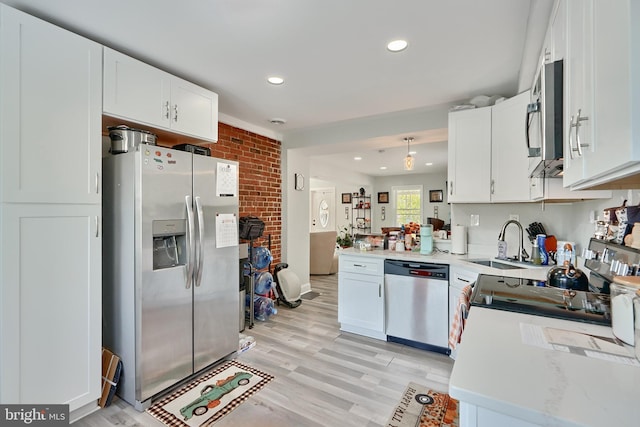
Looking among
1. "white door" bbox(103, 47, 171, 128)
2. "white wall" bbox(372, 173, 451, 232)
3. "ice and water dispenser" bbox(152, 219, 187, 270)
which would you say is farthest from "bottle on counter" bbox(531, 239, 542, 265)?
"white wall" bbox(372, 173, 451, 232)

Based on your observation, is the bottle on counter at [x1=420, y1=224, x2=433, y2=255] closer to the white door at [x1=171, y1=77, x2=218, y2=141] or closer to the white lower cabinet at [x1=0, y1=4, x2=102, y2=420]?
the white door at [x1=171, y1=77, x2=218, y2=141]

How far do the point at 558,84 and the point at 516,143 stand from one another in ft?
5.43

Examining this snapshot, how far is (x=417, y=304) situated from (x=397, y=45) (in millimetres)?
2208

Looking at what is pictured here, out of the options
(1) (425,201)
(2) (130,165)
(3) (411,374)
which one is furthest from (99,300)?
(1) (425,201)

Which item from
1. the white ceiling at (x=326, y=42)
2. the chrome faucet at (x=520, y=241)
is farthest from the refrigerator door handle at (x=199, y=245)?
the chrome faucet at (x=520, y=241)

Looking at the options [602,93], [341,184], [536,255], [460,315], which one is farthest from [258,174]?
[341,184]

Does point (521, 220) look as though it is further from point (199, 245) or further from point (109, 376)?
point (109, 376)

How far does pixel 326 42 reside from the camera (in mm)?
2016

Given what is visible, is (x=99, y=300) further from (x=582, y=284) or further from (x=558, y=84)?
(x=582, y=284)

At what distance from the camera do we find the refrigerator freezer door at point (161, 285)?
198 centimetres

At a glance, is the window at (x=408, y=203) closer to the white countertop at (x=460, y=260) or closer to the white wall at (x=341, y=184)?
the white wall at (x=341, y=184)

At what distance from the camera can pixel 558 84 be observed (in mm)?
1138

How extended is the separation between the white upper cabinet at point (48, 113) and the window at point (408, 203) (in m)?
8.26

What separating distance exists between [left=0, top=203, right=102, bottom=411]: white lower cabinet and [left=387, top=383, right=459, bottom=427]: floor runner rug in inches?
75.8
